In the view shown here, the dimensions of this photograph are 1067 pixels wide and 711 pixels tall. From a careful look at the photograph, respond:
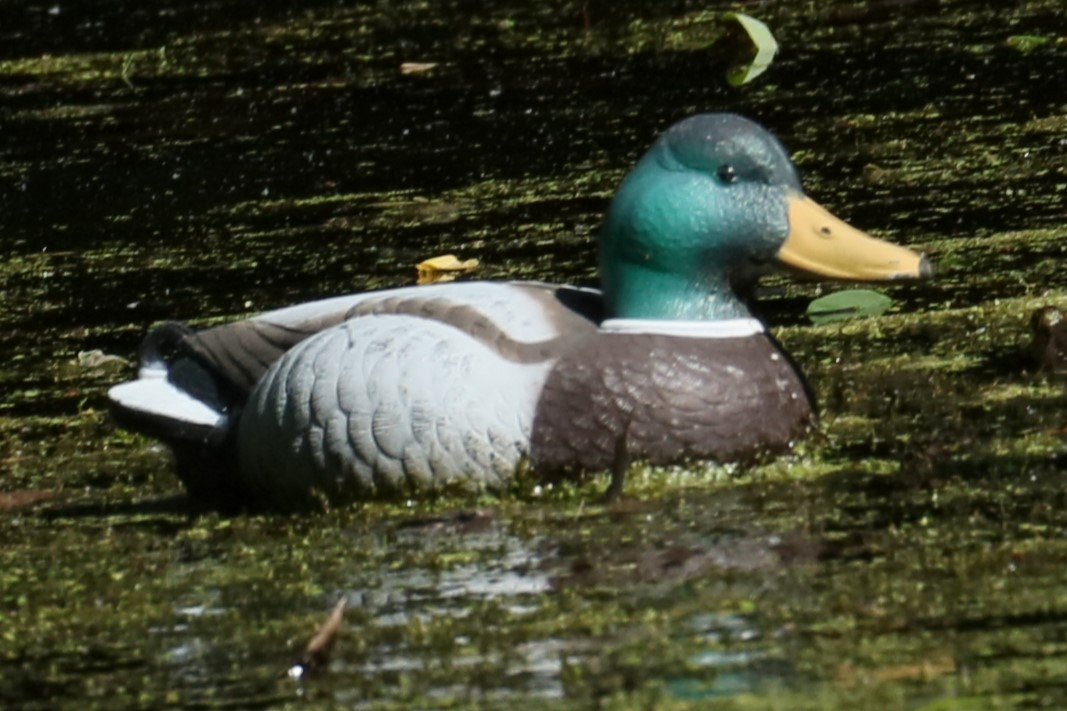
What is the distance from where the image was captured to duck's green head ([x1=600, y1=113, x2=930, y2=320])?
5922 millimetres

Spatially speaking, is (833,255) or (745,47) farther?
(745,47)

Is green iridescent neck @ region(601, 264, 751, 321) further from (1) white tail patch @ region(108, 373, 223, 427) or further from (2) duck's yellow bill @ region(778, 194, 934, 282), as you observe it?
(1) white tail patch @ region(108, 373, 223, 427)

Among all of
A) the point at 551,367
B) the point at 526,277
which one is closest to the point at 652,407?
the point at 551,367

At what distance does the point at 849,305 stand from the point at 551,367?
1.95m

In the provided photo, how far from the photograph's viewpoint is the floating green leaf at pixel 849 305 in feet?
24.2

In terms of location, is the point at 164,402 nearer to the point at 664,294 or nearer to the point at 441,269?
the point at 664,294

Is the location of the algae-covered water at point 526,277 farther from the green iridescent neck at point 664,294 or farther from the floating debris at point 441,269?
the green iridescent neck at point 664,294

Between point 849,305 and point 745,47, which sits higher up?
point 745,47

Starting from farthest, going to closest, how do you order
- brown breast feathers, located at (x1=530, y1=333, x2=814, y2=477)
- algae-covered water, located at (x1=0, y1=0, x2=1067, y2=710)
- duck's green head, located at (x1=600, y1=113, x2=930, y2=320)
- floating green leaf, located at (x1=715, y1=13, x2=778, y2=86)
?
floating green leaf, located at (x1=715, y1=13, x2=778, y2=86), duck's green head, located at (x1=600, y1=113, x2=930, y2=320), brown breast feathers, located at (x1=530, y1=333, x2=814, y2=477), algae-covered water, located at (x1=0, y1=0, x2=1067, y2=710)

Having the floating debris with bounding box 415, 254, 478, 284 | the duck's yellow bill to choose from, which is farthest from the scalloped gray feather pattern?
the floating debris with bounding box 415, 254, 478, 284

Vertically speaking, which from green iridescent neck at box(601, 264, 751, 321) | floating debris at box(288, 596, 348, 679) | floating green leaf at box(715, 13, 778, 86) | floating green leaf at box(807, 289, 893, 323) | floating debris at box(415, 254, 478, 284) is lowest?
floating green leaf at box(807, 289, 893, 323)

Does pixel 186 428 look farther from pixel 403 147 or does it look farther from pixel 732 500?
pixel 403 147

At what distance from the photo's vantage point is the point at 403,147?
34.1 ft

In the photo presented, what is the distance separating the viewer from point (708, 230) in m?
5.91
